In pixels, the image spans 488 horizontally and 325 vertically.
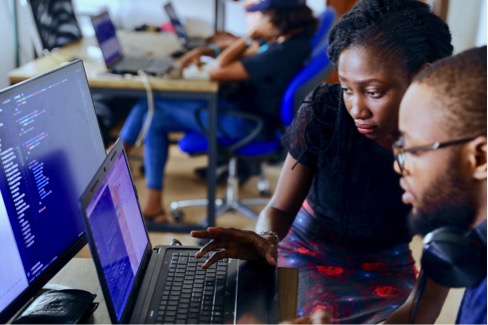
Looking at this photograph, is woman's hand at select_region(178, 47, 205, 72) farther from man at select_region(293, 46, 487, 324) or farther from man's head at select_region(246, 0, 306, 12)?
man at select_region(293, 46, 487, 324)

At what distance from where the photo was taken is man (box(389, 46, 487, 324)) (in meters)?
0.78

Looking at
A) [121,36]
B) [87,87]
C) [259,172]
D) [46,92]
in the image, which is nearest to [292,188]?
[87,87]

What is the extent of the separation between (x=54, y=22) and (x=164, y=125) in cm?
106

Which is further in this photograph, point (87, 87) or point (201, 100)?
point (201, 100)

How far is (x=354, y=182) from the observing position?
1.43 meters

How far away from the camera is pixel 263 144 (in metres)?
2.66

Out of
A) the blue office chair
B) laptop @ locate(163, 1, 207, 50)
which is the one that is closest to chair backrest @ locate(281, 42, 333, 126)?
the blue office chair

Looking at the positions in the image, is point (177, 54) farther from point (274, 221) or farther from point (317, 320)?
point (317, 320)

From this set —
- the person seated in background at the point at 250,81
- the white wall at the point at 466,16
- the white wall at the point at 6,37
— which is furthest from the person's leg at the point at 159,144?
the white wall at the point at 466,16

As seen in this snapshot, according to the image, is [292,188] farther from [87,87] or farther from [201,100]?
[201,100]

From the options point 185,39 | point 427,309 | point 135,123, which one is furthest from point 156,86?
point 427,309

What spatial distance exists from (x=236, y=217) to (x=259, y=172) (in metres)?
0.45

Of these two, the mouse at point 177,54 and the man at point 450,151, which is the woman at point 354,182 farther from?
the mouse at point 177,54

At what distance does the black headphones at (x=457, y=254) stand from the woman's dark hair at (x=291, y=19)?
5.99 feet
